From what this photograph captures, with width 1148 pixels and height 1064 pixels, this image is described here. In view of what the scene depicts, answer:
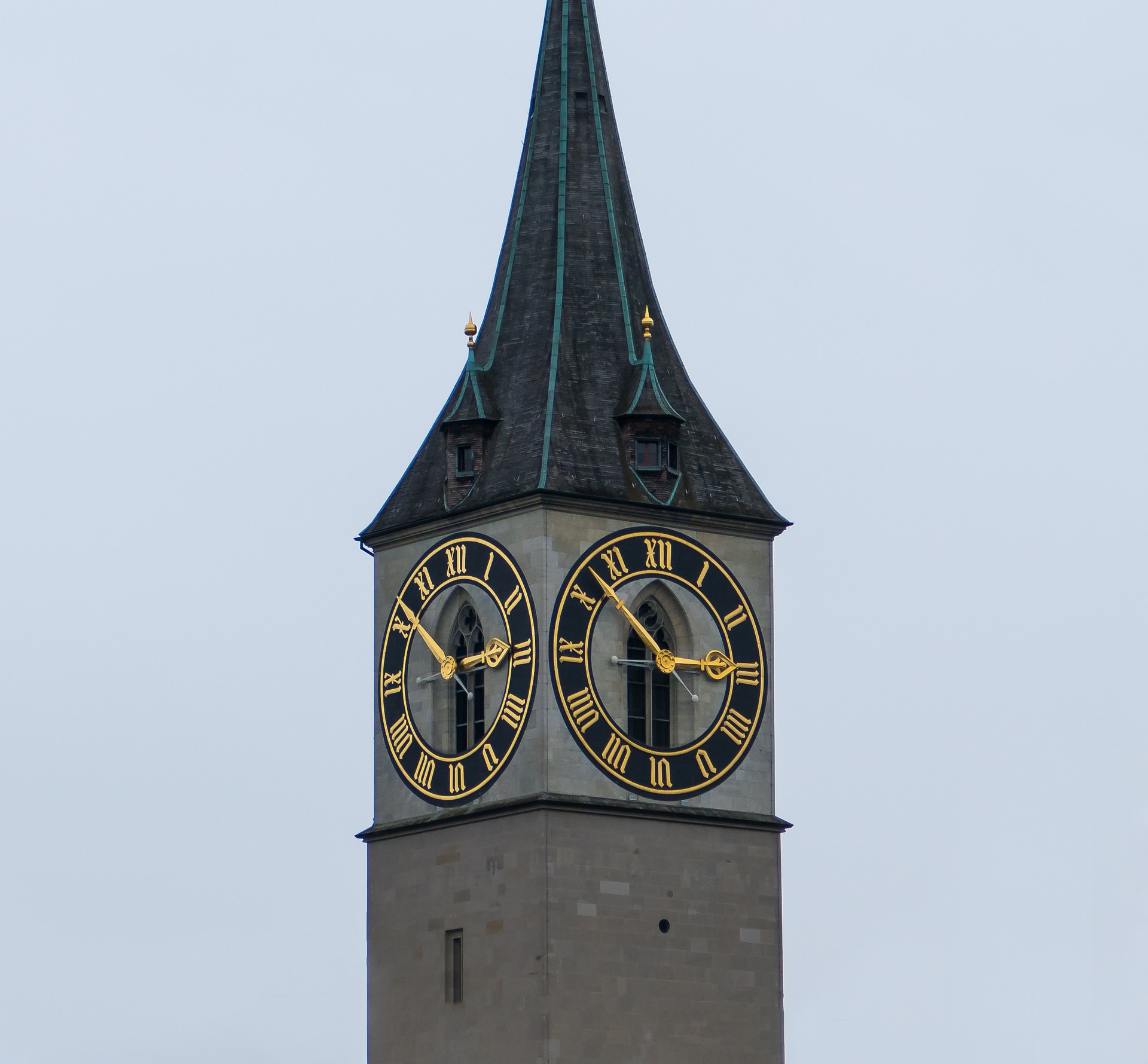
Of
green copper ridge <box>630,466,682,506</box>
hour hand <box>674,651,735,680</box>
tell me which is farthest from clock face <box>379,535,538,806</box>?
hour hand <box>674,651,735,680</box>

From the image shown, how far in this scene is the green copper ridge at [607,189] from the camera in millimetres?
92000

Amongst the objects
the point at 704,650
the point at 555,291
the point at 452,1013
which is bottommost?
the point at 452,1013

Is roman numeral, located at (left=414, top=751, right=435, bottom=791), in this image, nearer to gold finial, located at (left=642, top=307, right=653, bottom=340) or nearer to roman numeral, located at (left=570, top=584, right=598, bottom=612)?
roman numeral, located at (left=570, top=584, right=598, bottom=612)

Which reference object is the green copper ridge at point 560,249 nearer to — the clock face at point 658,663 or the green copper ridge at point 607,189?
the green copper ridge at point 607,189

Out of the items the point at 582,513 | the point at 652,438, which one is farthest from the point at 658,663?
the point at 652,438

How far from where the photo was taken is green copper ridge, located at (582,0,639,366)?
302 feet

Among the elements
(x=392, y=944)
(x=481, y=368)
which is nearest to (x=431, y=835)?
(x=392, y=944)

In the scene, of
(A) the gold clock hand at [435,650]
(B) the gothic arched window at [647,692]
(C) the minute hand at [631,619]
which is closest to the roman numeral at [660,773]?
(B) the gothic arched window at [647,692]

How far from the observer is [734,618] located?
90.4 meters

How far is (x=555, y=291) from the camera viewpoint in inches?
3627

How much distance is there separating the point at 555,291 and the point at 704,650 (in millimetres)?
6849

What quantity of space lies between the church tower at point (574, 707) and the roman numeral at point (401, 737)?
4 centimetres

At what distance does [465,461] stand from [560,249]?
4.24m

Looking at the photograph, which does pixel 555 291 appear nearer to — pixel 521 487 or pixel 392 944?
pixel 521 487
